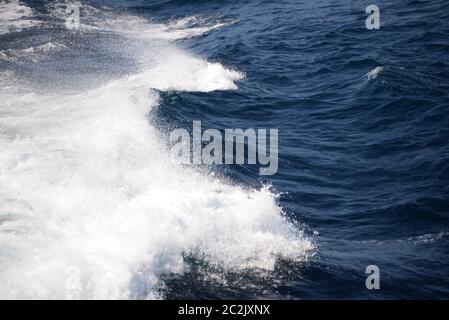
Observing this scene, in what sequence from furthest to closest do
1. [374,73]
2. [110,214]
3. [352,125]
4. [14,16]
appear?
[14,16] → [374,73] → [352,125] → [110,214]

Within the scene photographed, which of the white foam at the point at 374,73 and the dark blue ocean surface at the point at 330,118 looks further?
the white foam at the point at 374,73

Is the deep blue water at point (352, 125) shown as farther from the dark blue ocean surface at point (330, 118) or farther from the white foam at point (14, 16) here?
the white foam at point (14, 16)

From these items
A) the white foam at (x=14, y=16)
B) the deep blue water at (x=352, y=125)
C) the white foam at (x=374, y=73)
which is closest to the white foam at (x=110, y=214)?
the deep blue water at (x=352, y=125)

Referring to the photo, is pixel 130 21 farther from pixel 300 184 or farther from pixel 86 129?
pixel 300 184

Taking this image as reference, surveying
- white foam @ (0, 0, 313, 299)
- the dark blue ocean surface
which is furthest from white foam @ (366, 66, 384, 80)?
white foam @ (0, 0, 313, 299)

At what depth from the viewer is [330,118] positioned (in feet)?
58.7

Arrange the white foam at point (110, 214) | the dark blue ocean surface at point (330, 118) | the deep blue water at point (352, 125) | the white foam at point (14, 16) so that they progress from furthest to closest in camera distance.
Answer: the white foam at point (14, 16)
the deep blue water at point (352, 125)
the dark blue ocean surface at point (330, 118)
the white foam at point (110, 214)

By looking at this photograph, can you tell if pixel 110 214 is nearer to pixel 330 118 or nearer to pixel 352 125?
pixel 352 125

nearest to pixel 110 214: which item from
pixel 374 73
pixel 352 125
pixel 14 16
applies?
pixel 352 125

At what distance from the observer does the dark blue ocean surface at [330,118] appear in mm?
9648

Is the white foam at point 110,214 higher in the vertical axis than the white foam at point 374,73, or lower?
lower

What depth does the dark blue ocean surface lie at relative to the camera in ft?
31.7
